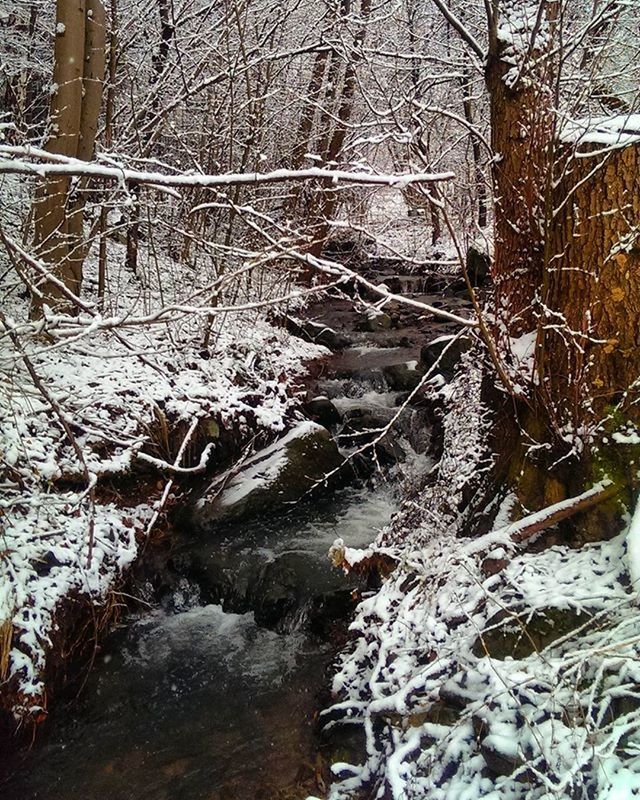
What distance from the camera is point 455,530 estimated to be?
3910 mm

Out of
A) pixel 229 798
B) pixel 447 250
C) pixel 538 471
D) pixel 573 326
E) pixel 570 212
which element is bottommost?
pixel 229 798

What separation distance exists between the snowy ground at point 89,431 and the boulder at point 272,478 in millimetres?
399

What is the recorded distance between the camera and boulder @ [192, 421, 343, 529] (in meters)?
6.12

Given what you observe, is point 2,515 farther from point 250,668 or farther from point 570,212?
point 570,212

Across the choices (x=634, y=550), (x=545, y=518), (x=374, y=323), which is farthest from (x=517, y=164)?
(x=374, y=323)

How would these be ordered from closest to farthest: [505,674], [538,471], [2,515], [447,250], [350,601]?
1. [505,674]
2. [538,471]
3. [2,515]
4. [350,601]
5. [447,250]

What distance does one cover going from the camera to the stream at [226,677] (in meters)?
3.66

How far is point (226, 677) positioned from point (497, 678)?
261 cm

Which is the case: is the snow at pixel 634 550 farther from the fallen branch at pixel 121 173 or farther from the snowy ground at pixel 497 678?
the fallen branch at pixel 121 173

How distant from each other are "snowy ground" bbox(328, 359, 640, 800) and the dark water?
517 mm

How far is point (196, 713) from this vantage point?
166 inches

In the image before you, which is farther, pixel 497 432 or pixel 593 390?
pixel 497 432

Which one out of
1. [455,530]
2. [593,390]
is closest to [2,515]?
[455,530]

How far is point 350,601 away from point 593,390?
287cm
